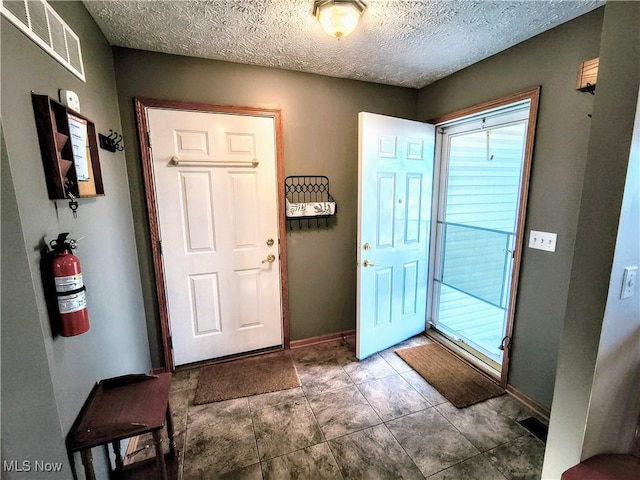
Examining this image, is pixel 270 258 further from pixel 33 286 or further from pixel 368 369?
pixel 33 286

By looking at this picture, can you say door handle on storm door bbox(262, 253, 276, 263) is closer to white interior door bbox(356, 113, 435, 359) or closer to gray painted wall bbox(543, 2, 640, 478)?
white interior door bbox(356, 113, 435, 359)

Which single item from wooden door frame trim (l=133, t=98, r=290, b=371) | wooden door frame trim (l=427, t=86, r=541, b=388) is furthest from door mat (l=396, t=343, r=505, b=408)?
wooden door frame trim (l=133, t=98, r=290, b=371)

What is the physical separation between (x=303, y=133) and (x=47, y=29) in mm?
→ 1556

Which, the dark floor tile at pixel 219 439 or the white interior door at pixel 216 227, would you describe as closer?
the dark floor tile at pixel 219 439

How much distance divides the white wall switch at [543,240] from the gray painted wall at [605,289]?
28.7 inches

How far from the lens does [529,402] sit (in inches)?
75.8

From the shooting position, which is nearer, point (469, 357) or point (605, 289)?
point (605, 289)

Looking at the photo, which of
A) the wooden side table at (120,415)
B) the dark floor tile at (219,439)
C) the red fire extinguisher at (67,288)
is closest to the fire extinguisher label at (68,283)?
the red fire extinguisher at (67,288)

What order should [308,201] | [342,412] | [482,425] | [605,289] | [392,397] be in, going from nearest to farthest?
[605,289]
[482,425]
[342,412]
[392,397]
[308,201]

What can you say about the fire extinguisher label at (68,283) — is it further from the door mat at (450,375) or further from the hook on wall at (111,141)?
the door mat at (450,375)

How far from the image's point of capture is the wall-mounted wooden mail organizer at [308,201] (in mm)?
2361

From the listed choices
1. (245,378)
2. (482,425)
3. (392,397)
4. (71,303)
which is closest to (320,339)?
(245,378)

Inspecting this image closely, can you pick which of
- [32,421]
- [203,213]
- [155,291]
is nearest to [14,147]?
[32,421]

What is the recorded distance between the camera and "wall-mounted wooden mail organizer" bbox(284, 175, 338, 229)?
2361 mm
